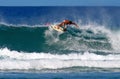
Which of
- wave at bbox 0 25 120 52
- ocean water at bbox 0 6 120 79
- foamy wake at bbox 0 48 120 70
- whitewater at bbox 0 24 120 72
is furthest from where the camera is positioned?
wave at bbox 0 25 120 52

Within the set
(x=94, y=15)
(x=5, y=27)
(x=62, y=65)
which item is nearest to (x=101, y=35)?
(x=5, y=27)

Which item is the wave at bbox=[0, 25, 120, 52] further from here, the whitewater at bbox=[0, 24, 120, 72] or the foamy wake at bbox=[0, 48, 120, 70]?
the foamy wake at bbox=[0, 48, 120, 70]

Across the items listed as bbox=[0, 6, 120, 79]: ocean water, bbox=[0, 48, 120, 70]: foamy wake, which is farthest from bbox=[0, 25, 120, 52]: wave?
bbox=[0, 48, 120, 70]: foamy wake

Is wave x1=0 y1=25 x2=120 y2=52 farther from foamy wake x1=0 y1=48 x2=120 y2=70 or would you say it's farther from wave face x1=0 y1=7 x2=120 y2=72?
foamy wake x1=0 y1=48 x2=120 y2=70

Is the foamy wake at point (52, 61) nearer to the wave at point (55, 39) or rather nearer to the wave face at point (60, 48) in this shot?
the wave face at point (60, 48)

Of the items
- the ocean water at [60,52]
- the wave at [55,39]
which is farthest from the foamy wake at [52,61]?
the wave at [55,39]

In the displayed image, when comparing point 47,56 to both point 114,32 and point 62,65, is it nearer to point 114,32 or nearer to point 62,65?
point 62,65

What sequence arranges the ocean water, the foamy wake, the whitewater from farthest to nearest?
1. the whitewater
2. the foamy wake
3. the ocean water

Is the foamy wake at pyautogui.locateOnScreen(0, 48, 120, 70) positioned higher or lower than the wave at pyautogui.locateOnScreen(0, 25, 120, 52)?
lower

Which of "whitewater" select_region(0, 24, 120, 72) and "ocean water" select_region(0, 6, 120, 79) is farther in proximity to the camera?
"whitewater" select_region(0, 24, 120, 72)

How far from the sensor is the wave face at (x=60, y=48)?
26214mm

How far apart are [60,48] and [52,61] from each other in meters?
7.32

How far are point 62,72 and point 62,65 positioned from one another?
67.5 inches

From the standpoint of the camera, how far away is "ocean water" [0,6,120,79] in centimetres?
2442
